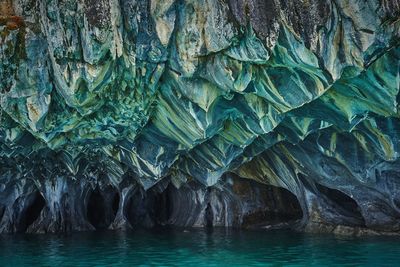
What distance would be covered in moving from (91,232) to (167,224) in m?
4.19

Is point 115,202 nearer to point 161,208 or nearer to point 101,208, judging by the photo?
point 101,208

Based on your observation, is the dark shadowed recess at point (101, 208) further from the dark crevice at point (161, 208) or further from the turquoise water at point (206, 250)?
the turquoise water at point (206, 250)

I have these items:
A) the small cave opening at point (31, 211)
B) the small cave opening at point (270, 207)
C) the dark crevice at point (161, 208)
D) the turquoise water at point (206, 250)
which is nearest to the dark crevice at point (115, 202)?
the dark crevice at point (161, 208)

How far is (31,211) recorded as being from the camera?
2838 cm

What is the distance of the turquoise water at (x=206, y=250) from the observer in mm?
15195

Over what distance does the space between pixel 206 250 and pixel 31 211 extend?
1360 centimetres

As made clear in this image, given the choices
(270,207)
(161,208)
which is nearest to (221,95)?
(270,207)

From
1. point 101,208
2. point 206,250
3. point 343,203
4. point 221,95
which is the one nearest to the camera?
point 221,95

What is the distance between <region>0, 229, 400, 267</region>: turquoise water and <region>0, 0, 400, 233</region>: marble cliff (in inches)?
84.0

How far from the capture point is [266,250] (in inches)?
672

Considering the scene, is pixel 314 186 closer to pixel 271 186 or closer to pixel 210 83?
pixel 271 186

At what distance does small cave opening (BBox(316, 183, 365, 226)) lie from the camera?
2052 centimetres

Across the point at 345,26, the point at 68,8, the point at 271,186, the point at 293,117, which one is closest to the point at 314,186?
the point at 271,186

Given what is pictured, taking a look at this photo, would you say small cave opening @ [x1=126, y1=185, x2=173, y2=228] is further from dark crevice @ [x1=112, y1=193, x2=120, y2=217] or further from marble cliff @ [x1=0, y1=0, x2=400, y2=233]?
marble cliff @ [x1=0, y1=0, x2=400, y2=233]
